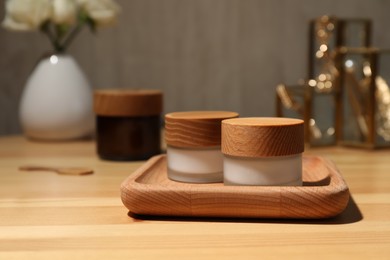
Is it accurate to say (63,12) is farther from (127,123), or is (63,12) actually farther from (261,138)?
(261,138)

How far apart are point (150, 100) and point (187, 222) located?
0.36m

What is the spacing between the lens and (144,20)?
1343 mm

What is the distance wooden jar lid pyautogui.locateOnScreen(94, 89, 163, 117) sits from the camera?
874mm

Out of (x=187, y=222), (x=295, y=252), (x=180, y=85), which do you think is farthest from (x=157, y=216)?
(x=180, y=85)

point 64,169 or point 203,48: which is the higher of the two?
point 203,48

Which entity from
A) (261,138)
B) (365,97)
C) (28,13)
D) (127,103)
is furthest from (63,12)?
(261,138)

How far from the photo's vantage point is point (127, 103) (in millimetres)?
874

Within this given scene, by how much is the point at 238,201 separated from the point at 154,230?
79 millimetres

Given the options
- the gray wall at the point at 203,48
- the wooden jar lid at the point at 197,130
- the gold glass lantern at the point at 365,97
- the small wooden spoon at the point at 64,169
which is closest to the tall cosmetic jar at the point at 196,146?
the wooden jar lid at the point at 197,130

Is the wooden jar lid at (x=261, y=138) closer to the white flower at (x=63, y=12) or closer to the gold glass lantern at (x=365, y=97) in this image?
the gold glass lantern at (x=365, y=97)

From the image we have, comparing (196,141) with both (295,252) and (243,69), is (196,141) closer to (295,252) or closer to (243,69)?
(295,252)

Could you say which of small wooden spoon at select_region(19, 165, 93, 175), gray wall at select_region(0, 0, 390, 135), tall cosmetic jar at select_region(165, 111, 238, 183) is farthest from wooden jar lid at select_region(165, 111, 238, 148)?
gray wall at select_region(0, 0, 390, 135)

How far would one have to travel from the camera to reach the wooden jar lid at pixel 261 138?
559 mm

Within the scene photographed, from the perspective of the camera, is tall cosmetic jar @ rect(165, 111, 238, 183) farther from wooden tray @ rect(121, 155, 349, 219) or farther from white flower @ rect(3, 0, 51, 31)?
white flower @ rect(3, 0, 51, 31)
